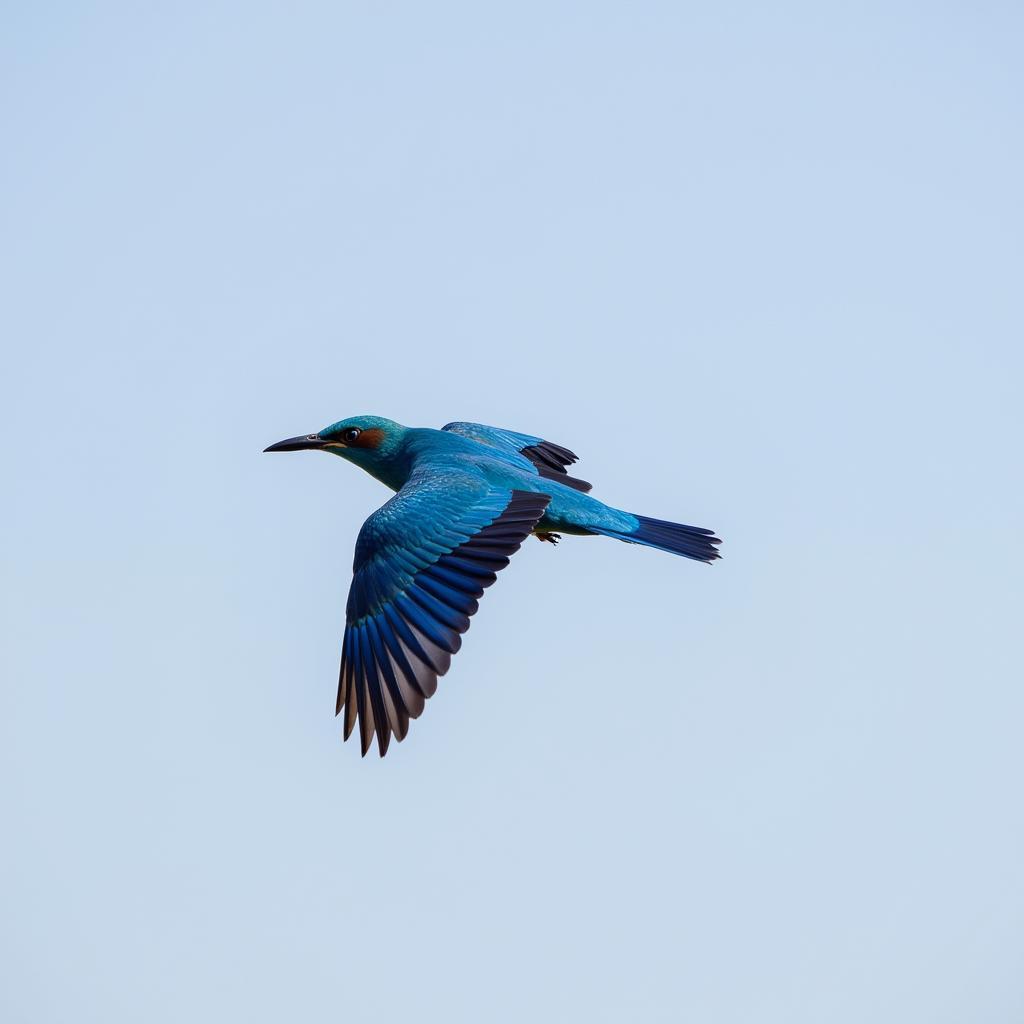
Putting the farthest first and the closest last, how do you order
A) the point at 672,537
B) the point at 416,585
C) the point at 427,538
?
the point at 672,537, the point at 427,538, the point at 416,585

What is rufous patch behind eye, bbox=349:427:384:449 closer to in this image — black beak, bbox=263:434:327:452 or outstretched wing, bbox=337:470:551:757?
black beak, bbox=263:434:327:452

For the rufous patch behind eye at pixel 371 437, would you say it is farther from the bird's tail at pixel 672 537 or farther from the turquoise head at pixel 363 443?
the bird's tail at pixel 672 537

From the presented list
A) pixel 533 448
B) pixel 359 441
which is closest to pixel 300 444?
pixel 359 441

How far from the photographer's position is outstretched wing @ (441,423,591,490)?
15.2 meters

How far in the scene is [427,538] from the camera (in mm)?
12375

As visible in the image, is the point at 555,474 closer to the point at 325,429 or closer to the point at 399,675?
the point at 325,429

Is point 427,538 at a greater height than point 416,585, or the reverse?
point 427,538

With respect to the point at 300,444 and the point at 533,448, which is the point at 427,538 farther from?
the point at 533,448

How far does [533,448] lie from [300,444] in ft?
9.38

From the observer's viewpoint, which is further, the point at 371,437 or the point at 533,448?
the point at 533,448

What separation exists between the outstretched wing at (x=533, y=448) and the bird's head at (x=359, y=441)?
1195mm

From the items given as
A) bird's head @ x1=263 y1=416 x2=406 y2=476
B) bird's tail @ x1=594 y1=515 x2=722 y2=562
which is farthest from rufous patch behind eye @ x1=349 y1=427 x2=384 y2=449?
bird's tail @ x1=594 y1=515 x2=722 y2=562

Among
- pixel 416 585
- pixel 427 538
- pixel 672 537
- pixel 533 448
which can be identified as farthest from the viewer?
pixel 533 448

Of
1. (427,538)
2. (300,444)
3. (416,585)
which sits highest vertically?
(300,444)
